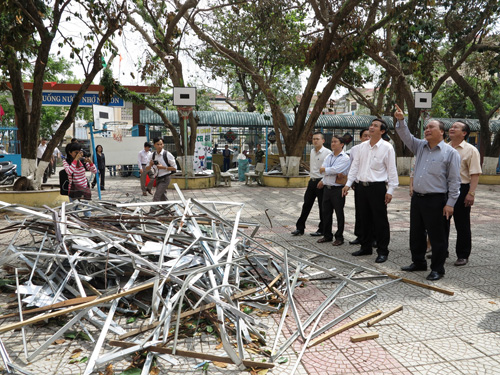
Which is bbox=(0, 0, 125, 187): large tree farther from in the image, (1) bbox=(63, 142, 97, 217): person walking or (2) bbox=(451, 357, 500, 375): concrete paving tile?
(2) bbox=(451, 357, 500, 375): concrete paving tile

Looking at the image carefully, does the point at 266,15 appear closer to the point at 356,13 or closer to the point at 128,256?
the point at 356,13

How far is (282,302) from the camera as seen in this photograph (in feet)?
12.0

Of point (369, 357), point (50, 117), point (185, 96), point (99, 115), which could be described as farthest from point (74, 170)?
point (50, 117)

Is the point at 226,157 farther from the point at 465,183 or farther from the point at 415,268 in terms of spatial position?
the point at 415,268

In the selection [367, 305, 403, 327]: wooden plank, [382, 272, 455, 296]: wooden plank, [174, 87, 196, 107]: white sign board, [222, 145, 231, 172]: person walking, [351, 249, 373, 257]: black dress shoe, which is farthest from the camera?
[222, 145, 231, 172]: person walking

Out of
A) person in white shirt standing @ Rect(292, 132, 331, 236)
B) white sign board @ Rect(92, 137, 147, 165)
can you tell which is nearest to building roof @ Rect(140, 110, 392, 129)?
white sign board @ Rect(92, 137, 147, 165)

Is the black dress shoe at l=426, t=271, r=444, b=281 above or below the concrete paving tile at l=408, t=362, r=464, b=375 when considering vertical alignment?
above

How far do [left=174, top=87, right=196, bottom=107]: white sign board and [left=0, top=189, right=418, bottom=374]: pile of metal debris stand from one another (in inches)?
279

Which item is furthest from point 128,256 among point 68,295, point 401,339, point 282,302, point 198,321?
point 401,339

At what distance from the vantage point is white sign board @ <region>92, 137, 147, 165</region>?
18.7 metres

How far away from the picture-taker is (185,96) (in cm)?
1147

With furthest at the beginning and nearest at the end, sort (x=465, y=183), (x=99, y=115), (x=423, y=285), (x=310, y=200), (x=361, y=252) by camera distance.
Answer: (x=99, y=115)
(x=310, y=200)
(x=361, y=252)
(x=465, y=183)
(x=423, y=285)

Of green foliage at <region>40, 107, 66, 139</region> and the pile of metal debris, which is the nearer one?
the pile of metal debris

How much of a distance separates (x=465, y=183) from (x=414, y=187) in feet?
2.97
